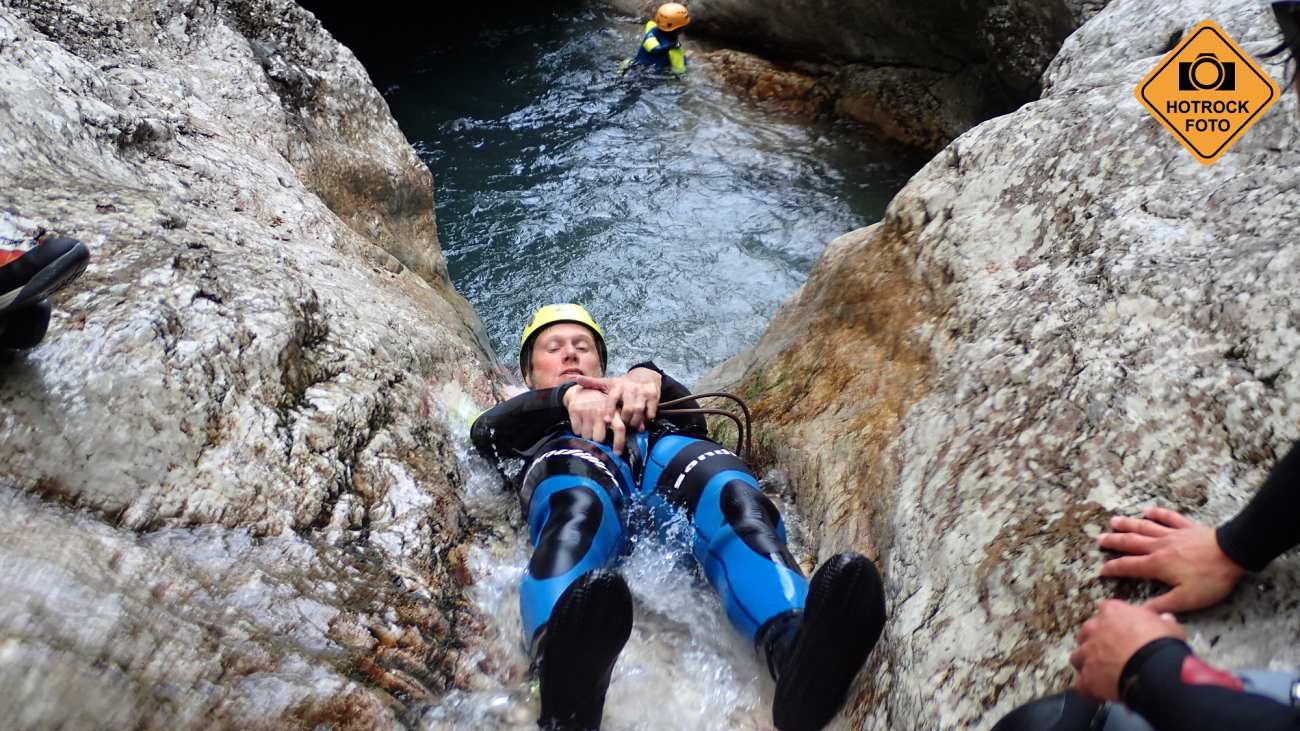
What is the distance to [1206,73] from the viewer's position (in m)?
2.91

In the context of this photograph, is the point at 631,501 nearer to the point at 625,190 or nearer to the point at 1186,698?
the point at 1186,698

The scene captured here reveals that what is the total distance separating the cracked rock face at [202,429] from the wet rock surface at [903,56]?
20.7ft

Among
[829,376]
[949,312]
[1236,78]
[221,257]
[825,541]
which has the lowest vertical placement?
[825,541]

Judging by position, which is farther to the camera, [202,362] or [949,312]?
[949,312]

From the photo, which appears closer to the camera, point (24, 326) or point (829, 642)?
point (829, 642)

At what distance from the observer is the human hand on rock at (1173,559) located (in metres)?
1.62

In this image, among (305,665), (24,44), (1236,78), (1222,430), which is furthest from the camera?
(24,44)

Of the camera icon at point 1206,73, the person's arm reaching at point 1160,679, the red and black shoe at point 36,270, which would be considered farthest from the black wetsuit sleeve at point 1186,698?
the red and black shoe at point 36,270

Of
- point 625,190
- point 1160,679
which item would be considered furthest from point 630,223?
point 1160,679

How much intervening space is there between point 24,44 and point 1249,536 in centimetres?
459

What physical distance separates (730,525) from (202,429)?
5.48 feet

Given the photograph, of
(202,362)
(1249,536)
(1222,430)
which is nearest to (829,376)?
(1222,430)

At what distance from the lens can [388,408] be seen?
3219 millimetres

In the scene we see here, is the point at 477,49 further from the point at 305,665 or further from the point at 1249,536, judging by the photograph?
the point at 1249,536
